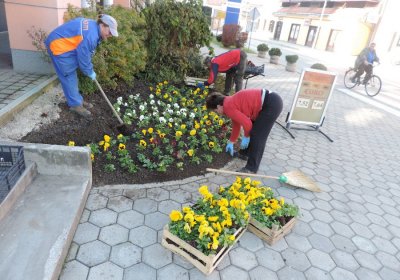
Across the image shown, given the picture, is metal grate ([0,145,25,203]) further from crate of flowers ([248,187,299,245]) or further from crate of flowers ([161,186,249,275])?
crate of flowers ([248,187,299,245])

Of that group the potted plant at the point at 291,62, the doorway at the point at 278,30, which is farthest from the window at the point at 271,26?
the potted plant at the point at 291,62

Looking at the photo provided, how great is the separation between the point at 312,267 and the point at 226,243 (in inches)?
39.0

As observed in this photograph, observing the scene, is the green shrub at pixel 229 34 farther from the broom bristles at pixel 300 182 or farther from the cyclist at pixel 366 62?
the broom bristles at pixel 300 182

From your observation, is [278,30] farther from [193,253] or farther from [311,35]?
[193,253]

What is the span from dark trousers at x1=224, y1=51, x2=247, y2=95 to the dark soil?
2899 mm

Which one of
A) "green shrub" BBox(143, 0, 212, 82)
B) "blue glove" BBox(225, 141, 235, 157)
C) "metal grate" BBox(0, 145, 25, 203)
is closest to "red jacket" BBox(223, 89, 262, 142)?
"blue glove" BBox(225, 141, 235, 157)

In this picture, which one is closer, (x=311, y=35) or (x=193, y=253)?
(x=193, y=253)

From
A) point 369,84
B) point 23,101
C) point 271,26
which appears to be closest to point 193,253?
point 23,101

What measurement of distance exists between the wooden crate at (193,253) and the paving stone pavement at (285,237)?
0.23 ft

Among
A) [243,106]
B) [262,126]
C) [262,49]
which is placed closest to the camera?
[243,106]

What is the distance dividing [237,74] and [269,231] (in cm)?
465

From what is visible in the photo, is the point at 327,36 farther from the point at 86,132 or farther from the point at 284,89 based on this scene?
the point at 86,132

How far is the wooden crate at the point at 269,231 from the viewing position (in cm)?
302

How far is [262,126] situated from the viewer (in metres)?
4.00
